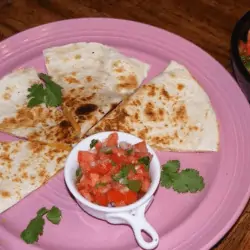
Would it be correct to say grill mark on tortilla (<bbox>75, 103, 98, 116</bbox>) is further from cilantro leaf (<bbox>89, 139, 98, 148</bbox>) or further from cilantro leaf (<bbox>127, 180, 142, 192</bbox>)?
cilantro leaf (<bbox>127, 180, 142, 192</bbox>)

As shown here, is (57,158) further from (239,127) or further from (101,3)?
(101,3)

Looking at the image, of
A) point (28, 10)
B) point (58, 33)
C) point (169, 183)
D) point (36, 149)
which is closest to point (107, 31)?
point (58, 33)

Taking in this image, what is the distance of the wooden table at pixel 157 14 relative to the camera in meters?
3.64

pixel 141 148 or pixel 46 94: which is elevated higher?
pixel 141 148

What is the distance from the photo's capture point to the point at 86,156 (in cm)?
272

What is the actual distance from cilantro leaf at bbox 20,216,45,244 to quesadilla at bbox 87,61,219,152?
2.16 feet

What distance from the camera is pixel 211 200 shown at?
2734mm

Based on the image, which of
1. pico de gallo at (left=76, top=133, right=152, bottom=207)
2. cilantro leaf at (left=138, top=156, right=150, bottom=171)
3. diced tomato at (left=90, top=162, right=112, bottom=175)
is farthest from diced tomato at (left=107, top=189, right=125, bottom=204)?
cilantro leaf at (left=138, top=156, right=150, bottom=171)

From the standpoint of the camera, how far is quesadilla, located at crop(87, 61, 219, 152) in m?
3.06

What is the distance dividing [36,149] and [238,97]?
3.83 feet

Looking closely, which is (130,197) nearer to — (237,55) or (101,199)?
(101,199)

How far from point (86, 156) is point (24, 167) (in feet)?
1.52

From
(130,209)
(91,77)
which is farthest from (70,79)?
(130,209)

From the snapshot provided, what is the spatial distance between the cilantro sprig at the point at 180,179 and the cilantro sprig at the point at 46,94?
80 cm
